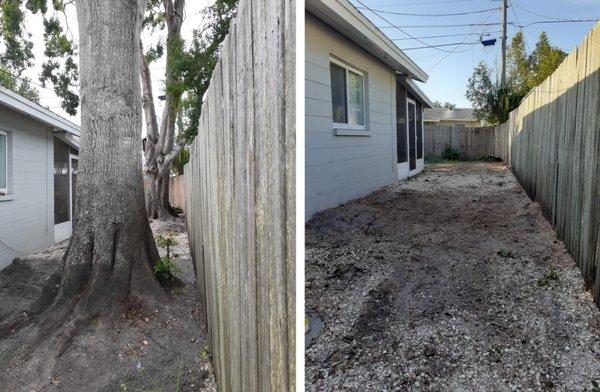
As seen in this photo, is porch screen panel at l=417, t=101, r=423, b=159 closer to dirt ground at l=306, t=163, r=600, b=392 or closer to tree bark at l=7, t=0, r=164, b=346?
dirt ground at l=306, t=163, r=600, b=392

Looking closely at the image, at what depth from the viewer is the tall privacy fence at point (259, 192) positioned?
1092 millimetres

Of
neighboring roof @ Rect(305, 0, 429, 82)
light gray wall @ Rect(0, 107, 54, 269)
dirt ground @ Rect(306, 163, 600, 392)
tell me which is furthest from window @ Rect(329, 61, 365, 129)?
light gray wall @ Rect(0, 107, 54, 269)

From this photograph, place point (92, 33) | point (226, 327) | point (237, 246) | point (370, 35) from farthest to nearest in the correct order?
point (370, 35) < point (92, 33) < point (226, 327) < point (237, 246)

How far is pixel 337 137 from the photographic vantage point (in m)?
6.39

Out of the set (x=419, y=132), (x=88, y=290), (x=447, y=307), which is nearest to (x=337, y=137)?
(x=447, y=307)

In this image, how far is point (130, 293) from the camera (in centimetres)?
420

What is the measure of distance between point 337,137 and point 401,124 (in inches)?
183

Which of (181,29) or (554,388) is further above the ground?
(181,29)

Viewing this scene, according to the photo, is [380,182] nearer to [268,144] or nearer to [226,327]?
[226,327]

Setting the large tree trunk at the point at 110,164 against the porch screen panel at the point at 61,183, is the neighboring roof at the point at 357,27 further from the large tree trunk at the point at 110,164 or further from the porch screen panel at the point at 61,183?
the porch screen panel at the point at 61,183

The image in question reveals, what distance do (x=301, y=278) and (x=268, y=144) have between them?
1.24 feet

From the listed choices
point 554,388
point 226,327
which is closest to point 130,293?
point 226,327

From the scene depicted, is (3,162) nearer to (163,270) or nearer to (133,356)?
(163,270)

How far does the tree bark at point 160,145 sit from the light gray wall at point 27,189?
9.88 ft
